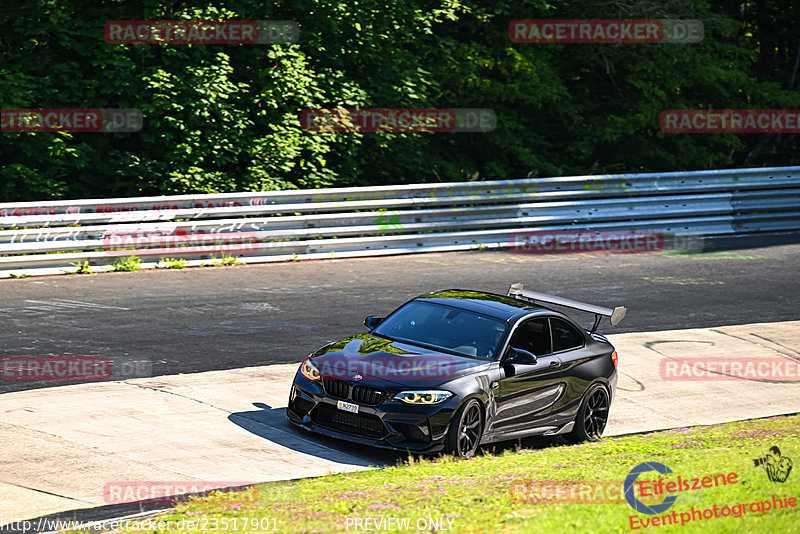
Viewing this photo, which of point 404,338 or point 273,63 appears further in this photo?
point 273,63

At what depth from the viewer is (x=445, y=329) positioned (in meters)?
11.1

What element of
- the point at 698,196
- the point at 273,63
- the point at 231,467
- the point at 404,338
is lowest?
the point at 231,467

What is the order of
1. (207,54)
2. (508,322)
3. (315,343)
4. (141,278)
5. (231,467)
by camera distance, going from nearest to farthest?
(231,467) → (508,322) → (315,343) → (141,278) → (207,54)

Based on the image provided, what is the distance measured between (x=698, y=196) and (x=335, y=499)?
56.9 feet

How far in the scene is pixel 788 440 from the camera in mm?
10172

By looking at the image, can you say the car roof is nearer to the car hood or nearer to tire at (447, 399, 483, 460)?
the car hood

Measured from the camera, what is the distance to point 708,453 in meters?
9.64

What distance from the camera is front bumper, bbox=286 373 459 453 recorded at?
985 cm

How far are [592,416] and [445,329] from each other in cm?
199

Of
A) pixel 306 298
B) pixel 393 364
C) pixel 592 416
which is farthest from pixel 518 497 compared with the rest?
pixel 306 298

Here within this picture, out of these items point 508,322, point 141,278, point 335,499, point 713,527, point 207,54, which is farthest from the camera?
point 207,54

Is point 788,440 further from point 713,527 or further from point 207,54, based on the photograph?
point 207,54

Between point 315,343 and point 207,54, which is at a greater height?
point 207,54

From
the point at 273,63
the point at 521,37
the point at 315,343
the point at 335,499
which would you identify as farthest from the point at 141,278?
the point at 521,37
